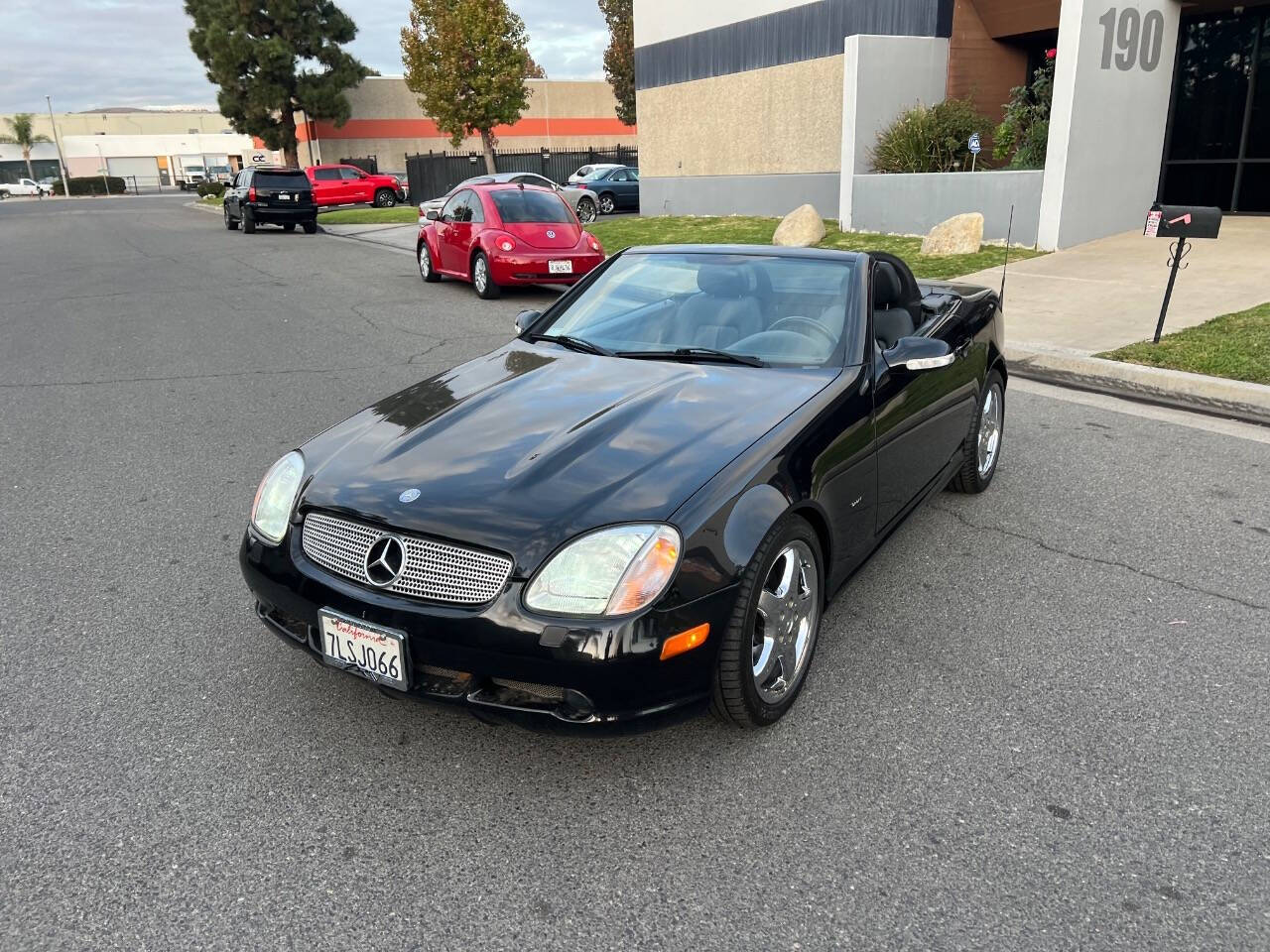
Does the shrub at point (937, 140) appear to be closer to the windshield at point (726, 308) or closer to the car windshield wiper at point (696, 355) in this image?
the windshield at point (726, 308)

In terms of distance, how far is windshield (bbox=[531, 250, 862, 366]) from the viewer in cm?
389

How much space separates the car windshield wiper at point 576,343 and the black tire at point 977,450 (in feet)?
6.46

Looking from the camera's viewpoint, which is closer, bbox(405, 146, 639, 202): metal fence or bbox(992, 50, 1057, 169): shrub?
bbox(992, 50, 1057, 169): shrub

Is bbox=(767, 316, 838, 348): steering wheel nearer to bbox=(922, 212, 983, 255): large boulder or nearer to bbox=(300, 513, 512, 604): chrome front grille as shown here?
bbox=(300, 513, 512, 604): chrome front grille

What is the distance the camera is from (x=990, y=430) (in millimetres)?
5355

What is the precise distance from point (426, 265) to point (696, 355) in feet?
39.8

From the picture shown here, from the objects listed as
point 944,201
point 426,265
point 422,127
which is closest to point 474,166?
point 422,127

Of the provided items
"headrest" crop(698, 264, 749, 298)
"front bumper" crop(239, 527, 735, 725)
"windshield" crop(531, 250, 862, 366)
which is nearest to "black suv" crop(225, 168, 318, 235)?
"windshield" crop(531, 250, 862, 366)

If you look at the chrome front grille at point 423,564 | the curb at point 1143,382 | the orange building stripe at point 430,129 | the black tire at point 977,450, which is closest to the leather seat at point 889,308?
the black tire at point 977,450

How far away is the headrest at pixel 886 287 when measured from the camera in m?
4.43

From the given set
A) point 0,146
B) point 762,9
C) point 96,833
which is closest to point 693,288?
point 96,833

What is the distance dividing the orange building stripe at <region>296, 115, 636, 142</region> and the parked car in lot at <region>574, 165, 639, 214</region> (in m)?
19.0

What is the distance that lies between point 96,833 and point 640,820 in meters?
1.47

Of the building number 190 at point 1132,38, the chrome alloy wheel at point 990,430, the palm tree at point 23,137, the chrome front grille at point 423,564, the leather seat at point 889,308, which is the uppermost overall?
the palm tree at point 23,137
